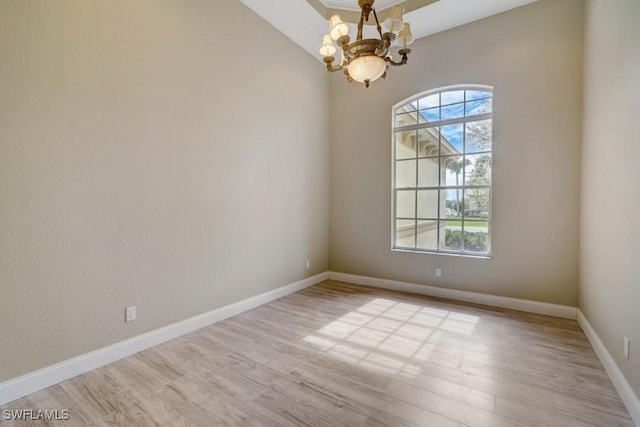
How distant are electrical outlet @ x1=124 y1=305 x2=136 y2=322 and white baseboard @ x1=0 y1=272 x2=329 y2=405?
6.7 inches

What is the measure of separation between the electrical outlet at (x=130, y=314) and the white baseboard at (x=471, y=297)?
10.1 feet

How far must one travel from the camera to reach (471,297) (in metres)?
3.78

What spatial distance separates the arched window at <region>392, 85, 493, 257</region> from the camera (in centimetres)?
376

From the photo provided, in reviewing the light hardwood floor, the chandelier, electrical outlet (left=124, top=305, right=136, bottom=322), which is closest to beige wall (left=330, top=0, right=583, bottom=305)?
the light hardwood floor

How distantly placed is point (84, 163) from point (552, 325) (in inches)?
182

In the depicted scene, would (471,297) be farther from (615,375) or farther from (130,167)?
(130,167)

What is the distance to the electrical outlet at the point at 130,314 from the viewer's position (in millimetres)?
2449

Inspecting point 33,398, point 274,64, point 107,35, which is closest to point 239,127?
point 274,64

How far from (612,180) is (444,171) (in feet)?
6.29

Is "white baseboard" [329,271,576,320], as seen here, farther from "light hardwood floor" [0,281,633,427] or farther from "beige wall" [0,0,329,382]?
"beige wall" [0,0,329,382]

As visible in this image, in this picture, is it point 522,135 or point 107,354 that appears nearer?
point 107,354

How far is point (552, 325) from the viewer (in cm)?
306

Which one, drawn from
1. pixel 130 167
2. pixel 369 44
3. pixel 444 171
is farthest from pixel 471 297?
pixel 130 167

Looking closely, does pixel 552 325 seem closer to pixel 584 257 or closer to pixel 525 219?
pixel 584 257
